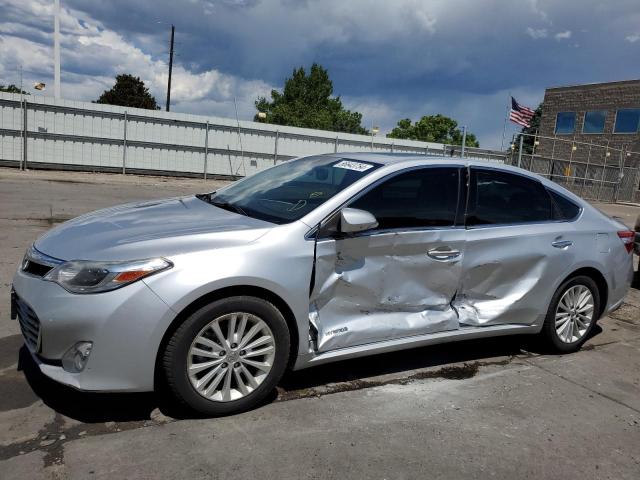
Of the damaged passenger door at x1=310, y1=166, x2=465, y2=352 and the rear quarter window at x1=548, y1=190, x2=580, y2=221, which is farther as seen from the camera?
the rear quarter window at x1=548, y1=190, x2=580, y2=221

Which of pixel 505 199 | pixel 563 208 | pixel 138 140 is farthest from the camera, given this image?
pixel 138 140

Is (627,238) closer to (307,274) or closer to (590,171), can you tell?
(307,274)

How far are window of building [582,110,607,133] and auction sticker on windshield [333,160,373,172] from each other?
38.6 metres

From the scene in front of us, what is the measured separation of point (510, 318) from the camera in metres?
4.20

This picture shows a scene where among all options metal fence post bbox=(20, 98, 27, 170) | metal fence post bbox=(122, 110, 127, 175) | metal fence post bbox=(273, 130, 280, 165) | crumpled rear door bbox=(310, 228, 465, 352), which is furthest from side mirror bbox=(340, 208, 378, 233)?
metal fence post bbox=(273, 130, 280, 165)

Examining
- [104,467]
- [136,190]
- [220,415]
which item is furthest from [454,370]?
[136,190]

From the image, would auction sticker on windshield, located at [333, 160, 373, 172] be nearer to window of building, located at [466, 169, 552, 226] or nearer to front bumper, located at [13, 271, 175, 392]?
window of building, located at [466, 169, 552, 226]

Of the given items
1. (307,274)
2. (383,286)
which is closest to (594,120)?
(383,286)

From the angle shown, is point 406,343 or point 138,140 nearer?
point 406,343

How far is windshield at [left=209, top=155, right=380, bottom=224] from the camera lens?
Result: 3.52 metres

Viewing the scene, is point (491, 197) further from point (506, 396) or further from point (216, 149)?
point (216, 149)

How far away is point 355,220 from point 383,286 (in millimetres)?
557

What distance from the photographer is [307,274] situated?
3.21 m

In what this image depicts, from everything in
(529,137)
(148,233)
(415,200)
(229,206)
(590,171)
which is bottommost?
(148,233)
